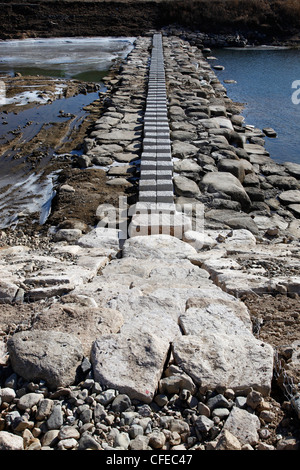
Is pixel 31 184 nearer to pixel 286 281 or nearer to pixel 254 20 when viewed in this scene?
pixel 286 281

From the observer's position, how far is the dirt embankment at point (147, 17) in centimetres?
2047

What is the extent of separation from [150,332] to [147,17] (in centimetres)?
2204

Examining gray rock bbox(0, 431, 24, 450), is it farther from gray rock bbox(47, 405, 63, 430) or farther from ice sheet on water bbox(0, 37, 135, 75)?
ice sheet on water bbox(0, 37, 135, 75)

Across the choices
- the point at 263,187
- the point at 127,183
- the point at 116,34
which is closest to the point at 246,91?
the point at 263,187

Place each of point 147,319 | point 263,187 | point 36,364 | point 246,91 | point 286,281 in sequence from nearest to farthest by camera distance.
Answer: point 36,364 < point 147,319 < point 286,281 < point 263,187 < point 246,91

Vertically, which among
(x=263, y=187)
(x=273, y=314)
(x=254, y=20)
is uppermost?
(x=254, y=20)

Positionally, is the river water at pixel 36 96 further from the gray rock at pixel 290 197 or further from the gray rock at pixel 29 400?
the gray rock at pixel 29 400

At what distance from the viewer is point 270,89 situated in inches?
492

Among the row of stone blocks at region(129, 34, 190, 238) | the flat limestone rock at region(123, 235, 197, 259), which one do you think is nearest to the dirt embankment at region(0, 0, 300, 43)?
the row of stone blocks at region(129, 34, 190, 238)

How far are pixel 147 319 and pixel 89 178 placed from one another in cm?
397

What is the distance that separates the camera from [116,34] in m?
20.4

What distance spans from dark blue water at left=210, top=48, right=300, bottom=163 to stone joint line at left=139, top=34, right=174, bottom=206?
89.2 inches

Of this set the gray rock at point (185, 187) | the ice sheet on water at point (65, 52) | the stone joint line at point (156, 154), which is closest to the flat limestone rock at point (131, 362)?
the stone joint line at point (156, 154)

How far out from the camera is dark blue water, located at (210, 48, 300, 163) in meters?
9.02
